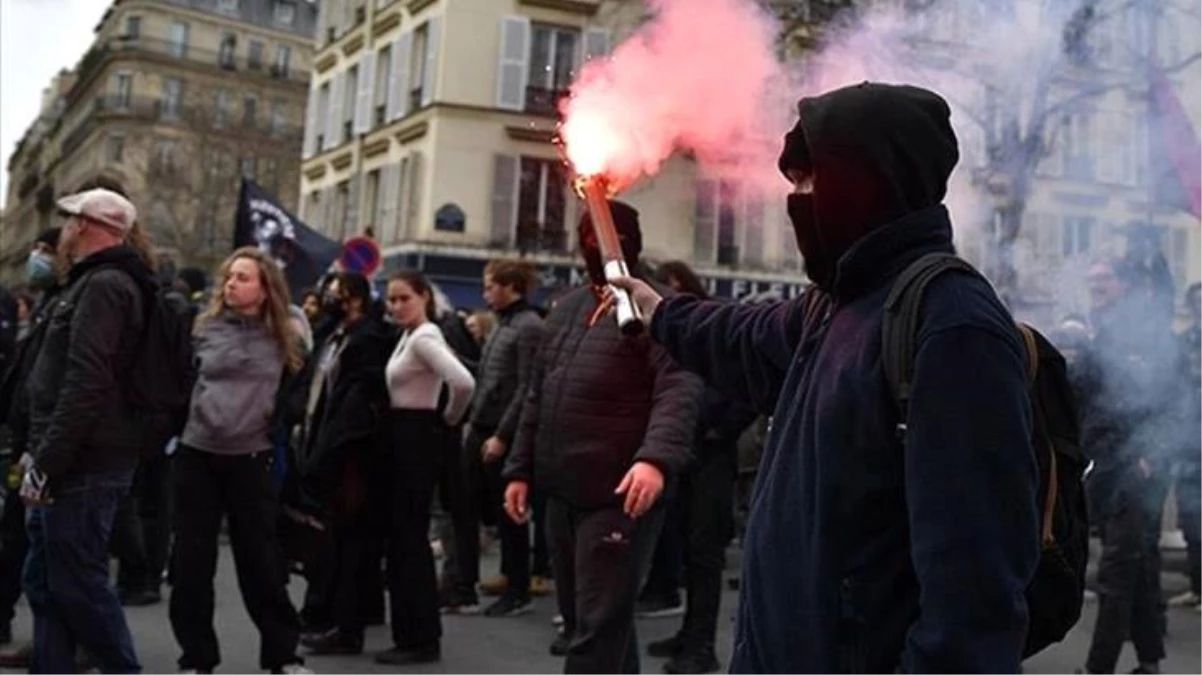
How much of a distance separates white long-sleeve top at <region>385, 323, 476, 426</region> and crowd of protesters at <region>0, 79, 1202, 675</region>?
0.02 meters

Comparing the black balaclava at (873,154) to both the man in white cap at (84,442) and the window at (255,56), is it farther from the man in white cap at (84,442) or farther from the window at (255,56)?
the window at (255,56)

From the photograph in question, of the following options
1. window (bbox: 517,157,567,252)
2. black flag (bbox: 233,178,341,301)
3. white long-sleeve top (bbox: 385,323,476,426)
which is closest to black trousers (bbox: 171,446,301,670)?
white long-sleeve top (bbox: 385,323,476,426)

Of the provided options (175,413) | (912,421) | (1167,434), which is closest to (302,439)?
(175,413)

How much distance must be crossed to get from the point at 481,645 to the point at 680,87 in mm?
3263

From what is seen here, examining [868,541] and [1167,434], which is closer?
[868,541]

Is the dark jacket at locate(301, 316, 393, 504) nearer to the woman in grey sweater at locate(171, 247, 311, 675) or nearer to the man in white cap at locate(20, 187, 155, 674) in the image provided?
the woman in grey sweater at locate(171, 247, 311, 675)

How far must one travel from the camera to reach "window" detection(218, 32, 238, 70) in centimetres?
6700

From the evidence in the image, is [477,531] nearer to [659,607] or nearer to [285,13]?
[659,607]

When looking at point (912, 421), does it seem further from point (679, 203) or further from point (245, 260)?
point (679, 203)

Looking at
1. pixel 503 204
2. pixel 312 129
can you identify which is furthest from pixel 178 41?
pixel 503 204

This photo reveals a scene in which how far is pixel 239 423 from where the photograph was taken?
540cm

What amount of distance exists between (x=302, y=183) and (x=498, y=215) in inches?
386

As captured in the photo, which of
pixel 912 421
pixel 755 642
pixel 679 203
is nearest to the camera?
pixel 912 421

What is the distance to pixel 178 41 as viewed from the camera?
65750 mm
